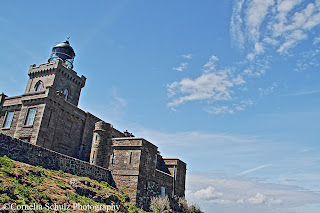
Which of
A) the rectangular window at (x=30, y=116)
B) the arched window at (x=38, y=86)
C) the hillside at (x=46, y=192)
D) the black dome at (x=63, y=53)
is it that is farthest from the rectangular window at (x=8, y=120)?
the hillside at (x=46, y=192)

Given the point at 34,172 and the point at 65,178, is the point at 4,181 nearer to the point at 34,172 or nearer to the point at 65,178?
the point at 34,172

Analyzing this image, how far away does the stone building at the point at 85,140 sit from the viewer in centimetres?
2191

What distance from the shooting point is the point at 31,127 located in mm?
22828

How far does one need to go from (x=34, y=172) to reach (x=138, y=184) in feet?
30.6

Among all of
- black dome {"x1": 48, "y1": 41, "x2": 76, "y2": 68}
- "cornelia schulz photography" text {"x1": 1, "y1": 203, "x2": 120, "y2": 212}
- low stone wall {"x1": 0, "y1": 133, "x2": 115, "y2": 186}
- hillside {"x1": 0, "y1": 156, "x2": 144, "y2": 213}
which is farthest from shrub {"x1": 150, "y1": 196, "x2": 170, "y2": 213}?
black dome {"x1": 48, "y1": 41, "x2": 76, "y2": 68}

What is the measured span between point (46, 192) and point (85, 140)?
49.7 feet

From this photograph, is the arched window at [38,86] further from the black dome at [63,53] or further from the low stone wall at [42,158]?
the low stone wall at [42,158]

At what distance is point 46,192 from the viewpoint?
41.0 ft

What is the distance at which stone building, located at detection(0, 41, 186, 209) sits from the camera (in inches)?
862

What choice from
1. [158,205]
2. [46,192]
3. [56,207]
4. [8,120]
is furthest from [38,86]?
[56,207]

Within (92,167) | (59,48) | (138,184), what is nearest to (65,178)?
(92,167)

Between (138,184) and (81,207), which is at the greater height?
(138,184)

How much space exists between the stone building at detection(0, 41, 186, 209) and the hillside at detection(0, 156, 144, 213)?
168 inches

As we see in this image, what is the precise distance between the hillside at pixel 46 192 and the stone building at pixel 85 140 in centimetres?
427
